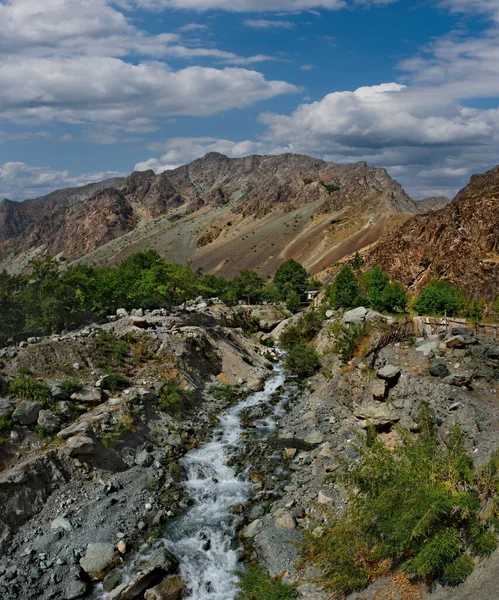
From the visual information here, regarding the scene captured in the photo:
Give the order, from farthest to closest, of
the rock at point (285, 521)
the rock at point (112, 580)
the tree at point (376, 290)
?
the tree at point (376, 290)
the rock at point (285, 521)
the rock at point (112, 580)

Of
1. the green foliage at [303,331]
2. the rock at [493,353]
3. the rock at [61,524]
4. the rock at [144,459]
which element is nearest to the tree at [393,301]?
the green foliage at [303,331]

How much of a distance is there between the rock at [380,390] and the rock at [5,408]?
16501mm

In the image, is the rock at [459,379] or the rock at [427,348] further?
the rock at [427,348]

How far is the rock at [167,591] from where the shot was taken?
13383mm

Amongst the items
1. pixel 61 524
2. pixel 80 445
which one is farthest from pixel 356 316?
pixel 61 524

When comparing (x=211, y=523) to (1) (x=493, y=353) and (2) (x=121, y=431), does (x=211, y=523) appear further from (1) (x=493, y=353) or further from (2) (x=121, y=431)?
(1) (x=493, y=353)

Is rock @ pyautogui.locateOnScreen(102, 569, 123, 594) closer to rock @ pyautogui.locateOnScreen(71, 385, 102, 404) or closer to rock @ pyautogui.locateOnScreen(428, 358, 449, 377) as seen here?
rock @ pyautogui.locateOnScreen(71, 385, 102, 404)

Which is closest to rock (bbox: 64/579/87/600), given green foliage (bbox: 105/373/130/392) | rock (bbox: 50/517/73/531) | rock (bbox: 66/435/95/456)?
rock (bbox: 50/517/73/531)

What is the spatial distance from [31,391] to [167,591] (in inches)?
460

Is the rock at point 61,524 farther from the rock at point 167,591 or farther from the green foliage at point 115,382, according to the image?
the green foliage at point 115,382

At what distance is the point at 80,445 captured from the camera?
18656mm

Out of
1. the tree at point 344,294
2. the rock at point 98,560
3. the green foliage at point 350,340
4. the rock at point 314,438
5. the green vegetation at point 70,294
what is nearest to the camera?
the rock at point 98,560

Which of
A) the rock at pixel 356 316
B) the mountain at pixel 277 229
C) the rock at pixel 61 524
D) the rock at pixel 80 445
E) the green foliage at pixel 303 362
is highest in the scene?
the mountain at pixel 277 229

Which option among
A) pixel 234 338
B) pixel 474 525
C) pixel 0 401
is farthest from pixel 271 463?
pixel 234 338
